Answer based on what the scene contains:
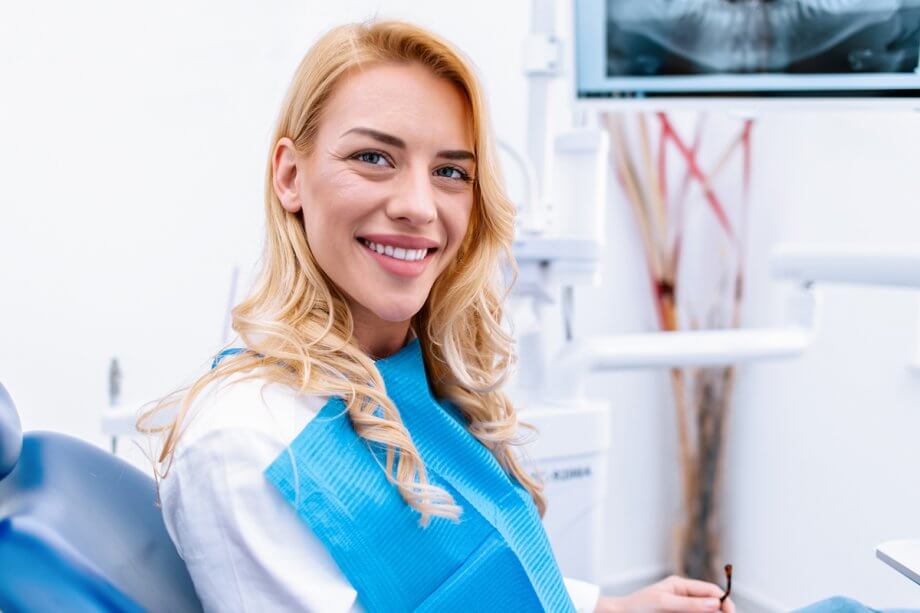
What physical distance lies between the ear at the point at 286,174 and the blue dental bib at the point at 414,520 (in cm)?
19

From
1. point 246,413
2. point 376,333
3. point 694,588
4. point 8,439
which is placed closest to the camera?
point 8,439

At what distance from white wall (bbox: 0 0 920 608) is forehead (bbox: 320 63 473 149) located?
1083mm

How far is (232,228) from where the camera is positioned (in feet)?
6.40

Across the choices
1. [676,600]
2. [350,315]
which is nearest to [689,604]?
[676,600]

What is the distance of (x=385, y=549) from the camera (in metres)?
0.78

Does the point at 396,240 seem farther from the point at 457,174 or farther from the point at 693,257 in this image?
the point at 693,257

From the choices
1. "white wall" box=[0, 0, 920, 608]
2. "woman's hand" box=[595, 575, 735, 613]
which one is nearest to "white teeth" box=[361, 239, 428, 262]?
"woman's hand" box=[595, 575, 735, 613]

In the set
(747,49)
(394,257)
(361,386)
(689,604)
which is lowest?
(689,604)

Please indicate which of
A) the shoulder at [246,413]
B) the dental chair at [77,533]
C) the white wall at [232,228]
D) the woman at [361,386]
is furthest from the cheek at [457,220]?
the white wall at [232,228]

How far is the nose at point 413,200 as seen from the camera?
0.88 metres

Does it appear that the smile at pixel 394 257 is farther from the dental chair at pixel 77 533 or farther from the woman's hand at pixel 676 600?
the woman's hand at pixel 676 600

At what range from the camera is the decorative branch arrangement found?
96.0 inches

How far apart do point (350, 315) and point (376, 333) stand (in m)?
0.06

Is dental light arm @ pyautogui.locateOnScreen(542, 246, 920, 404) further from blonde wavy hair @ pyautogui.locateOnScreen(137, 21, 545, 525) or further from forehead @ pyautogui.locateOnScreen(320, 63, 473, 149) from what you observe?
forehead @ pyautogui.locateOnScreen(320, 63, 473, 149)
